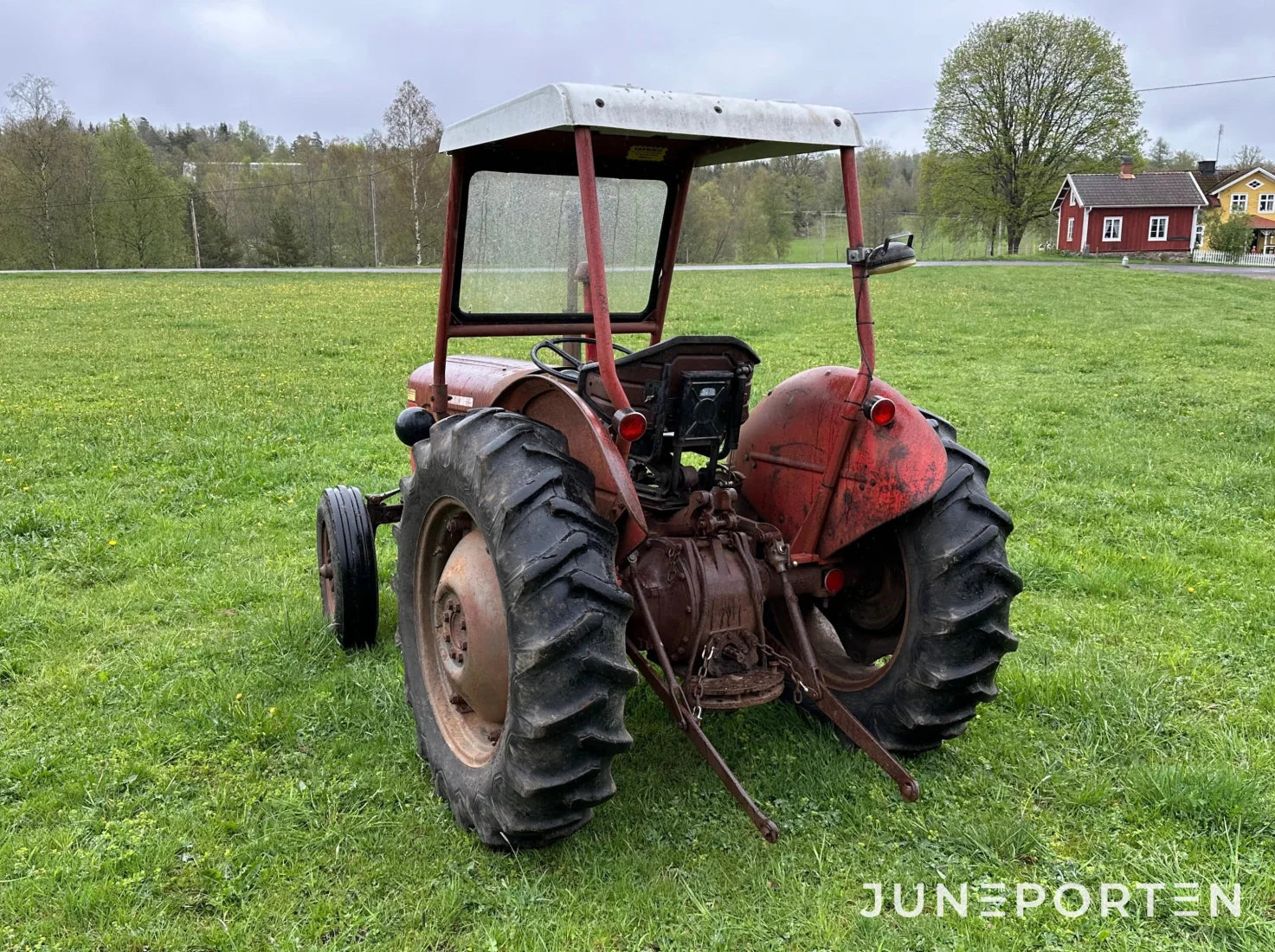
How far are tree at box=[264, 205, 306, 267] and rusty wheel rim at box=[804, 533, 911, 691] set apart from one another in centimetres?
4887

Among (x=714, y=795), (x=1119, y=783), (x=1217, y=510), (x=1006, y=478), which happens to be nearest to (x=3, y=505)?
(x=714, y=795)

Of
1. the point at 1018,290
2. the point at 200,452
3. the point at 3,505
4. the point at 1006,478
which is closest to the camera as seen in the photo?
the point at 3,505

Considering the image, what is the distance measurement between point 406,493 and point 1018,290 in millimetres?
24223

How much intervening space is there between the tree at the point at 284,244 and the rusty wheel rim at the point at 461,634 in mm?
48556

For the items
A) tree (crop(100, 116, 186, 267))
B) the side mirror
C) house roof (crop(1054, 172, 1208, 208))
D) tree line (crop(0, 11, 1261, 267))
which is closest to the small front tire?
the side mirror

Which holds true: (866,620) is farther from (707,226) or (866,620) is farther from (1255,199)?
(1255,199)

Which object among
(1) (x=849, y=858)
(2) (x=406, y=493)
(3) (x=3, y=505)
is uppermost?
(2) (x=406, y=493)

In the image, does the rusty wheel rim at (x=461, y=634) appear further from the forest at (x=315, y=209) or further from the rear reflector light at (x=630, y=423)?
the forest at (x=315, y=209)

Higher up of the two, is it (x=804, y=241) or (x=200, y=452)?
(x=804, y=241)

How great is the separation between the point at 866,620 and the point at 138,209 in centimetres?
5501

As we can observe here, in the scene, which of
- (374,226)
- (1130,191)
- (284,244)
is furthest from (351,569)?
(1130,191)

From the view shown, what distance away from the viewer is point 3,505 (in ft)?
20.9

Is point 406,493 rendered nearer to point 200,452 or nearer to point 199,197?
point 200,452

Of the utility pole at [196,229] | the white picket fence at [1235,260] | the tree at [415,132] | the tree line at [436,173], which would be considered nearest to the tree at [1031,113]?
the tree line at [436,173]
